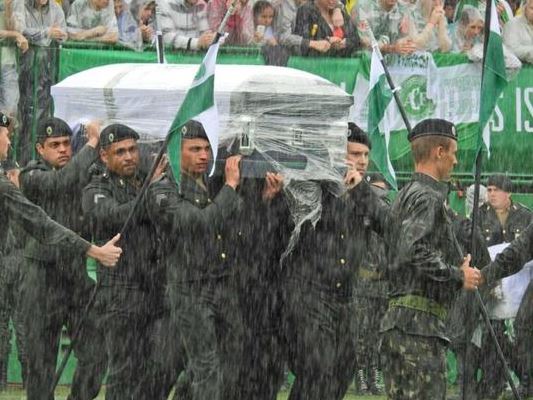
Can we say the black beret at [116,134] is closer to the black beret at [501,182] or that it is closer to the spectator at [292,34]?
the spectator at [292,34]

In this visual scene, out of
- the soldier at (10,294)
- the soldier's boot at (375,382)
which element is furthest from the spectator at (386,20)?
the soldier at (10,294)

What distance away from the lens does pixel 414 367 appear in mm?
9078

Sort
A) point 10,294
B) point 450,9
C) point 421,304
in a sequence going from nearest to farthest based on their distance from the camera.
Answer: point 421,304
point 10,294
point 450,9

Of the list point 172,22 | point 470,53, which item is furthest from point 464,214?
point 172,22

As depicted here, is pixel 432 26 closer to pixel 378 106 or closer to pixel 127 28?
pixel 127 28

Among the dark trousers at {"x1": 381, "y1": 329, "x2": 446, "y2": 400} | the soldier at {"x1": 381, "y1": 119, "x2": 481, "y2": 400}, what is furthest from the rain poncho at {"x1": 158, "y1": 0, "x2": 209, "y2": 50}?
the dark trousers at {"x1": 381, "y1": 329, "x2": 446, "y2": 400}

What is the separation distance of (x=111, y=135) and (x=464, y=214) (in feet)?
17.4

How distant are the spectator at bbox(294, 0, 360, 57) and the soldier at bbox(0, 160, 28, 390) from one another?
3.34 metres

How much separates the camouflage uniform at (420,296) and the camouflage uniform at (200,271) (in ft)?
5.50

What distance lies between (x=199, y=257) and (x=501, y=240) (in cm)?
508

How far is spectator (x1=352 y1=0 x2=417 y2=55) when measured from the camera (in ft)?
52.7

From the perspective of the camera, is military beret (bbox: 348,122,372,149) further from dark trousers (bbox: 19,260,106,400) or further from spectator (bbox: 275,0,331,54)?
spectator (bbox: 275,0,331,54)

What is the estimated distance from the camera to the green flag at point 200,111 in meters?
10.5

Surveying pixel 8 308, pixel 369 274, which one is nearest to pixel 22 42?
pixel 8 308
